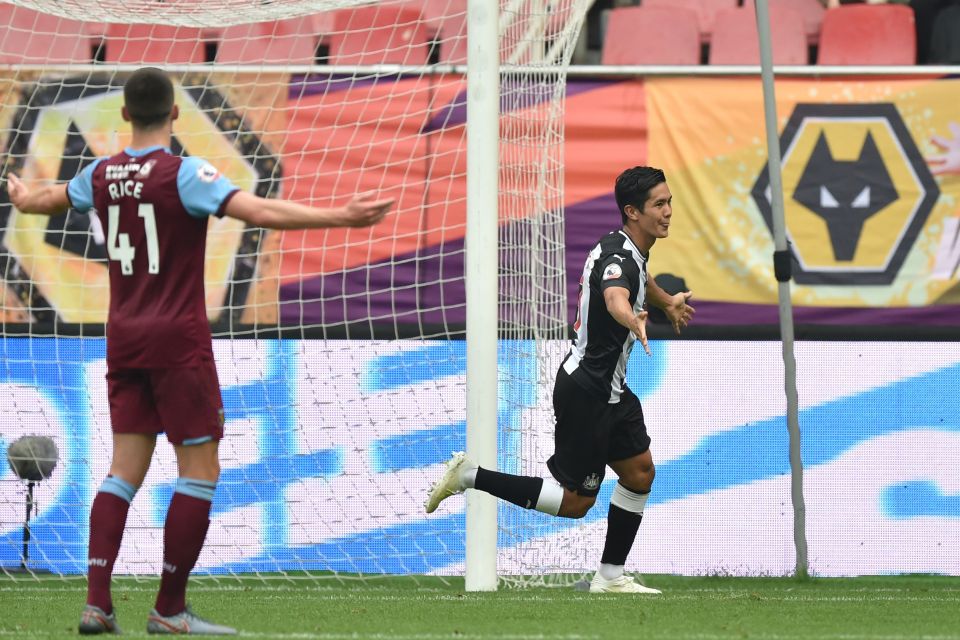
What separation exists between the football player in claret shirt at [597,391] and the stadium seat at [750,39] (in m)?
3.79

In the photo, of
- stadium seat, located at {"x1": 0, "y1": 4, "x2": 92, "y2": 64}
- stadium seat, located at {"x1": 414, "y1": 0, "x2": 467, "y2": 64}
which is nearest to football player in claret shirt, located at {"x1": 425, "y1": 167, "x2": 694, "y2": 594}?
stadium seat, located at {"x1": 414, "y1": 0, "x2": 467, "y2": 64}

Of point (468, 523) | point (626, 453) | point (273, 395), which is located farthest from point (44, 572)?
point (626, 453)

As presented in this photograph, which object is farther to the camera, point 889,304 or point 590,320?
point 889,304

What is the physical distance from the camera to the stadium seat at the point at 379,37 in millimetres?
9414

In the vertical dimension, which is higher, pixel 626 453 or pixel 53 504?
pixel 626 453

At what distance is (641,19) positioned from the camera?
9.90 m

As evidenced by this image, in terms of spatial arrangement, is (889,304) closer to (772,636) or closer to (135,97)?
(772,636)

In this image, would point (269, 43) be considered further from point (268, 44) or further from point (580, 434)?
point (580, 434)

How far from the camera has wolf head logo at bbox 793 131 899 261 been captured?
29.6 feet

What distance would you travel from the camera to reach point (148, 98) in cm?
454

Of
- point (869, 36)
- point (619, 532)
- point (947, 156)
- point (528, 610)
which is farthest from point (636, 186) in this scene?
→ point (869, 36)

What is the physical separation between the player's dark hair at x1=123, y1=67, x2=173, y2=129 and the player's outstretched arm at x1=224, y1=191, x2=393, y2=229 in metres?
0.41

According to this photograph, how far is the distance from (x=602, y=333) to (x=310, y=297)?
3.15 meters

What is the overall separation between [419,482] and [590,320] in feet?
8.33
